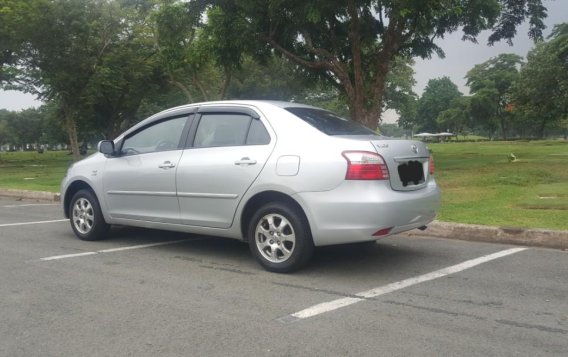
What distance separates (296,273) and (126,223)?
8.07 feet

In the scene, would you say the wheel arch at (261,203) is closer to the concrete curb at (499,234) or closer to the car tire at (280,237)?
the car tire at (280,237)

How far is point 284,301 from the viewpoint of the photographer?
4328 mm

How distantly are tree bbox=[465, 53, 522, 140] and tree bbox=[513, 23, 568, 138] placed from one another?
19.8 metres

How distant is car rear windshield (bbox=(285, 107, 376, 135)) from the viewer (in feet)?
17.6

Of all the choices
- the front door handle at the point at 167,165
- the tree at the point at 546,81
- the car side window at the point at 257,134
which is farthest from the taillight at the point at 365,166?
the tree at the point at 546,81

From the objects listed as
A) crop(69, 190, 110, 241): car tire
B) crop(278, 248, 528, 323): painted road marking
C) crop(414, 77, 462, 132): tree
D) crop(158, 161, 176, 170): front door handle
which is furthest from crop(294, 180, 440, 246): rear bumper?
crop(414, 77, 462, 132): tree

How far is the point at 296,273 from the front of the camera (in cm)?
516

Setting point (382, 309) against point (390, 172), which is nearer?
point (382, 309)

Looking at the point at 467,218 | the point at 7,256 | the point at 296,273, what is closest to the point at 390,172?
the point at 296,273

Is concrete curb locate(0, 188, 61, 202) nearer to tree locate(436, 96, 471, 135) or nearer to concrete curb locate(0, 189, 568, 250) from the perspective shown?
A: concrete curb locate(0, 189, 568, 250)

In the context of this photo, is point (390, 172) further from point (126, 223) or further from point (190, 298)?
point (126, 223)

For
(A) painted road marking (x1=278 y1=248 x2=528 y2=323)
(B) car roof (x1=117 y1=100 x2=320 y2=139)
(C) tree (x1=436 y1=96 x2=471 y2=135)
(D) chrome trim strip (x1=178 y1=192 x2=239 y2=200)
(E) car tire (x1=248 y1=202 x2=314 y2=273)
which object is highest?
(C) tree (x1=436 y1=96 x2=471 y2=135)

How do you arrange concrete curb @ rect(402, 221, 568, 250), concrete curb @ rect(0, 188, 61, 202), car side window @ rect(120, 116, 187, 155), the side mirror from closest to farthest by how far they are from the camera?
car side window @ rect(120, 116, 187, 155) < concrete curb @ rect(402, 221, 568, 250) < the side mirror < concrete curb @ rect(0, 188, 61, 202)

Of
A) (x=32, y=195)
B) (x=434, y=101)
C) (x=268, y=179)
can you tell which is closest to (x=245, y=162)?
(x=268, y=179)
